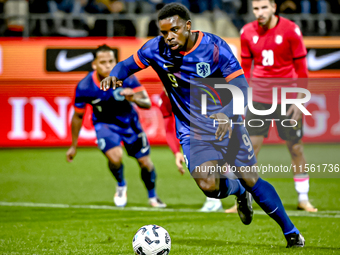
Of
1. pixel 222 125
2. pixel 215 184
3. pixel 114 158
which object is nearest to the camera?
pixel 222 125

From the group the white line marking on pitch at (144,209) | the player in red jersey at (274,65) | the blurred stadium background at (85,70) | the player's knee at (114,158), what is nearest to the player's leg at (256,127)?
the player in red jersey at (274,65)

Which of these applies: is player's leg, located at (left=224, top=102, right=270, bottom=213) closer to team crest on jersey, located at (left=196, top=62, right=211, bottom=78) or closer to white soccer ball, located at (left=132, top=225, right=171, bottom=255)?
team crest on jersey, located at (left=196, top=62, right=211, bottom=78)

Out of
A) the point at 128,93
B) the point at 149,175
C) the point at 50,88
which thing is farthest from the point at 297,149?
the point at 50,88

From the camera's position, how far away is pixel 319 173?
9.00 m

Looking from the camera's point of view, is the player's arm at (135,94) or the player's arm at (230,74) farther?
the player's arm at (135,94)

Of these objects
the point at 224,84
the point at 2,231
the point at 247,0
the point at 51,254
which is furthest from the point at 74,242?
the point at 247,0

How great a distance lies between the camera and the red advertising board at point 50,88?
1116 centimetres

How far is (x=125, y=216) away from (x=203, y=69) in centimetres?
229

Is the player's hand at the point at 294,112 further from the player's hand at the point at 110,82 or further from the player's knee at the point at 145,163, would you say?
the player's hand at the point at 110,82

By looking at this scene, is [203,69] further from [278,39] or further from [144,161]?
[144,161]

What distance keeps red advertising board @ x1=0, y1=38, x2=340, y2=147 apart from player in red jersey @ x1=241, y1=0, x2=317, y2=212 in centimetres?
548

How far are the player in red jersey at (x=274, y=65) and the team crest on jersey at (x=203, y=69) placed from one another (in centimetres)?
183

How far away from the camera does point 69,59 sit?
36.5 feet

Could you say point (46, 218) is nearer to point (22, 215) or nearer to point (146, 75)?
point (22, 215)
